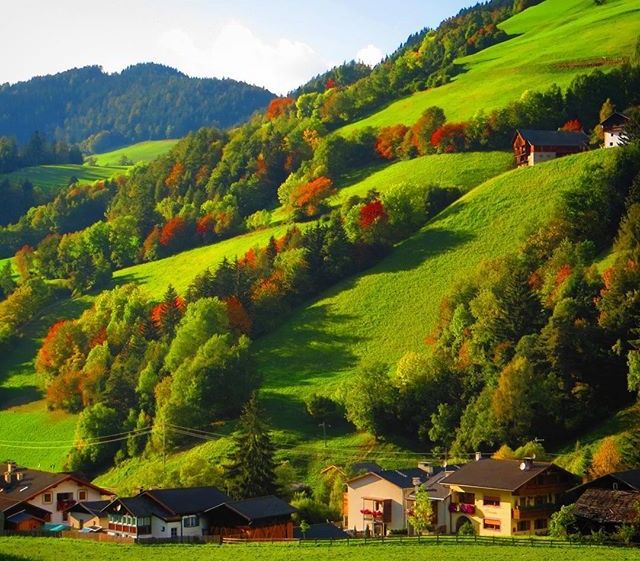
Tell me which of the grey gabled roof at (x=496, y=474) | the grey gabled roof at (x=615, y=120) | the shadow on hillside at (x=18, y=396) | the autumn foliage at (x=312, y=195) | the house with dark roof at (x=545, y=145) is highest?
the grey gabled roof at (x=615, y=120)

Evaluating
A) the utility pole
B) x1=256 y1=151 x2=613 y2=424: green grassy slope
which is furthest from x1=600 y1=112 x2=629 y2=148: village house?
the utility pole

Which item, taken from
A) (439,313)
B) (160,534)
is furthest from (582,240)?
(160,534)

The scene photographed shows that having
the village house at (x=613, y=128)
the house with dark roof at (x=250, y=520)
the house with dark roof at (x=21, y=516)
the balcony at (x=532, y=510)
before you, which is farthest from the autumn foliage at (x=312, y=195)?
the balcony at (x=532, y=510)

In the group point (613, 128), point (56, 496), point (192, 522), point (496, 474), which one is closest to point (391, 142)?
point (613, 128)

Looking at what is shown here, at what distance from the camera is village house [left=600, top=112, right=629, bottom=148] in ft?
485

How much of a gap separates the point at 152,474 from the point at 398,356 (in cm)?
3082

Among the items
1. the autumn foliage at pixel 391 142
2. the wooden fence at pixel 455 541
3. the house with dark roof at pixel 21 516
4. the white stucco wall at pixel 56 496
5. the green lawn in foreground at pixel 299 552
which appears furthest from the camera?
the autumn foliage at pixel 391 142

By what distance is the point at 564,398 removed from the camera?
3784 inches

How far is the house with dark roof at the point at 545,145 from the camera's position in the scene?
5906 inches

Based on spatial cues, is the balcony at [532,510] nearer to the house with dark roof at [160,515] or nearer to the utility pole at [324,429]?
the house with dark roof at [160,515]

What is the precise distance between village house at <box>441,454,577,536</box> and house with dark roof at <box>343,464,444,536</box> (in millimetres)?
4488

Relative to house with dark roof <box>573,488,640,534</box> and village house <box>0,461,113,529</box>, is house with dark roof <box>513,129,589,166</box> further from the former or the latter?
house with dark roof <box>573,488,640,534</box>

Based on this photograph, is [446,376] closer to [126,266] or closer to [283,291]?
[283,291]

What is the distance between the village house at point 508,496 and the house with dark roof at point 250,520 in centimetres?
1165
